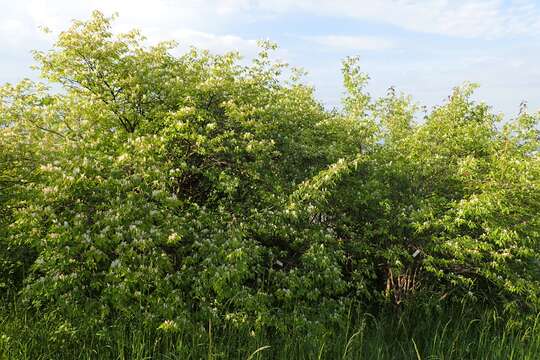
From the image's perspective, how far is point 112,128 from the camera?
10.2 meters

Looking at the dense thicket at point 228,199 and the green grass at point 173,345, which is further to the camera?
the dense thicket at point 228,199

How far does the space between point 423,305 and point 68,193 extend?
298 inches

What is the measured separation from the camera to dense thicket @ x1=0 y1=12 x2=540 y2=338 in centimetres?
766

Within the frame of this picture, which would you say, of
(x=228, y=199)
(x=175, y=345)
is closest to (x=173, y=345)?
(x=175, y=345)

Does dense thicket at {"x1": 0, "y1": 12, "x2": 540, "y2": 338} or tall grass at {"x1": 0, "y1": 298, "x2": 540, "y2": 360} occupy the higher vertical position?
dense thicket at {"x1": 0, "y1": 12, "x2": 540, "y2": 338}

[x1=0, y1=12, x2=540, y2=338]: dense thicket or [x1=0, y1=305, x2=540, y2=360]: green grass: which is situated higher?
[x1=0, y1=12, x2=540, y2=338]: dense thicket

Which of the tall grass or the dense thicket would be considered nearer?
the tall grass

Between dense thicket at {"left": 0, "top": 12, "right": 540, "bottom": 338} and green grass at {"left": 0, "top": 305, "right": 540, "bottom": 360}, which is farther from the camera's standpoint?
dense thicket at {"left": 0, "top": 12, "right": 540, "bottom": 338}

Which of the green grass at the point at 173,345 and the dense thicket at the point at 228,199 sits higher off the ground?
the dense thicket at the point at 228,199

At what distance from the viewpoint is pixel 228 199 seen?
1027 cm

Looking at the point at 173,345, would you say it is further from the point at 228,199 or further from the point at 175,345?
the point at 228,199

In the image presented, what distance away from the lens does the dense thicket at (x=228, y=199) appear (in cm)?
766

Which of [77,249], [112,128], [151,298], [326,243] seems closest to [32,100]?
[112,128]

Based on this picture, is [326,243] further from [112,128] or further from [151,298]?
[112,128]
